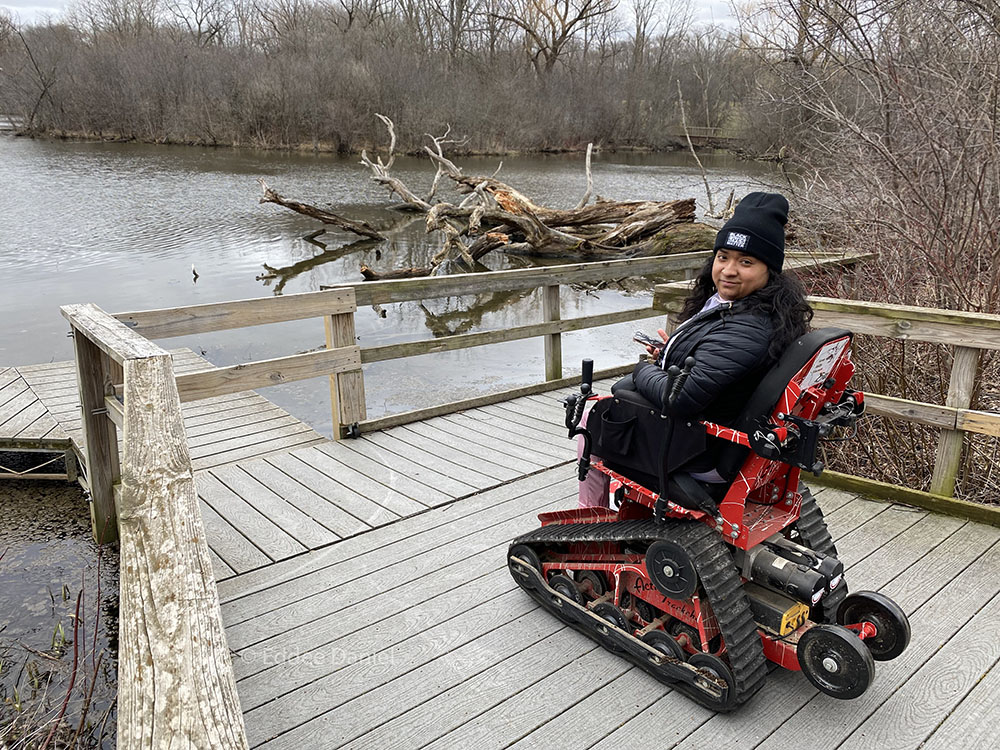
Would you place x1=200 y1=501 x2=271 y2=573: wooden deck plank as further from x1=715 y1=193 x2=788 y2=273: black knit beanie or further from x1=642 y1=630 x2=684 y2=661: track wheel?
x1=715 y1=193 x2=788 y2=273: black knit beanie

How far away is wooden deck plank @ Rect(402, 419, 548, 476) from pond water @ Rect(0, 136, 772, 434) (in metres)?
1.63

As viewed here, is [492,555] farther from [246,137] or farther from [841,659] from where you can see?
[246,137]

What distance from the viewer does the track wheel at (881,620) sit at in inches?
90.2

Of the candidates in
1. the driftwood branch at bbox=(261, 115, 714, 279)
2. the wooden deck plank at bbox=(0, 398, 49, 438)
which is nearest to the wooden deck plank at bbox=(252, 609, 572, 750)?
the wooden deck plank at bbox=(0, 398, 49, 438)

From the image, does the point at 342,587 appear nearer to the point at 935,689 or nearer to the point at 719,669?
the point at 719,669

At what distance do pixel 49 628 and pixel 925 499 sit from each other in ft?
14.0

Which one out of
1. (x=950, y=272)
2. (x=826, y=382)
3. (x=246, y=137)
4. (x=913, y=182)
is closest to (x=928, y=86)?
(x=913, y=182)

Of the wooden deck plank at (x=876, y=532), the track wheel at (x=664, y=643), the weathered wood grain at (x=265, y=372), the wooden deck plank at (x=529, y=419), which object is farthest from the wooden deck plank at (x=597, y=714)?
the weathered wood grain at (x=265, y=372)

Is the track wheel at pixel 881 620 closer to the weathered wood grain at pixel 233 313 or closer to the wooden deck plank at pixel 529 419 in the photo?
the wooden deck plank at pixel 529 419

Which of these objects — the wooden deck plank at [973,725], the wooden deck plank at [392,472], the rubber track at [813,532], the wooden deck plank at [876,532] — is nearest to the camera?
the wooden deck plank at [973,725]

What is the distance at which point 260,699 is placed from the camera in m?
2.41

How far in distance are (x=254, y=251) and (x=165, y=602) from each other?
50.4 ft

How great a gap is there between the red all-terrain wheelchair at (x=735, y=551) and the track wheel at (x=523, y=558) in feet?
0.76

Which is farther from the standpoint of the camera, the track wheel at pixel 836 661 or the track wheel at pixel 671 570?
the track wheel at pixel 671 570
